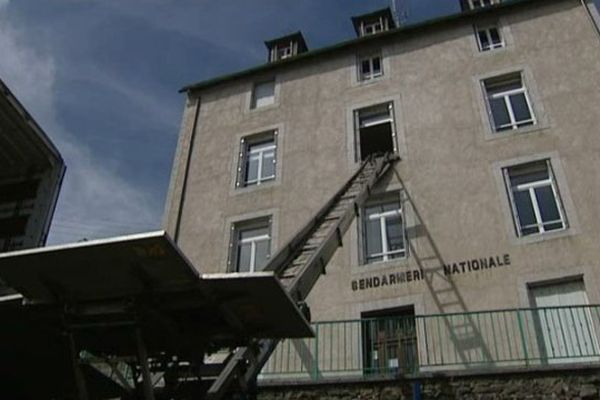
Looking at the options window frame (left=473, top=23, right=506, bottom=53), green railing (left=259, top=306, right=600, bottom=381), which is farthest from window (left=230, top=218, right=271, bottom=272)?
window frame (left=473, top=23, right=506, bottom=53)

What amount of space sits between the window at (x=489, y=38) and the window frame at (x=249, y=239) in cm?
928

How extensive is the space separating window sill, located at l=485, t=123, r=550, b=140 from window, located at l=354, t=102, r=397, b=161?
326 cm

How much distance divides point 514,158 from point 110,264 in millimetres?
14599

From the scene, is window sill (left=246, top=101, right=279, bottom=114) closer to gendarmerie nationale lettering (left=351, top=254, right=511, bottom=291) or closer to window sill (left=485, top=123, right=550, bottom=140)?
window sill (left=485, top=123, right=550, bottom=140)

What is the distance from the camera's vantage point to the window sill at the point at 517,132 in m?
18.1

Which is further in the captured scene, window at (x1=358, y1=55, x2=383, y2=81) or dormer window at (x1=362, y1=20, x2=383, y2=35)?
dormer window at (x1=362, y1=20, x2=383, y2=35)

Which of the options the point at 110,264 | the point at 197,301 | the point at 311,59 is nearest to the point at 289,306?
the point at 197,301

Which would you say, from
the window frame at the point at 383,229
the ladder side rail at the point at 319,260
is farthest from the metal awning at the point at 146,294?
the window frame at the point at 383,229

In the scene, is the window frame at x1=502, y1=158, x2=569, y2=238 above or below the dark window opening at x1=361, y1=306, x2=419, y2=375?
above

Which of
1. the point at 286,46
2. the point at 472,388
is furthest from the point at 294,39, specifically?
the point at 472,388

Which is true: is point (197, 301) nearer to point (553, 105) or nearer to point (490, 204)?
point (490, 204)

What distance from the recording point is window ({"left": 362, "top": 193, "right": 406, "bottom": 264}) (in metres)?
17.5

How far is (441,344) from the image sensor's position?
15.0 m

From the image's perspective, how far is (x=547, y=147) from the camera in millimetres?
17688
